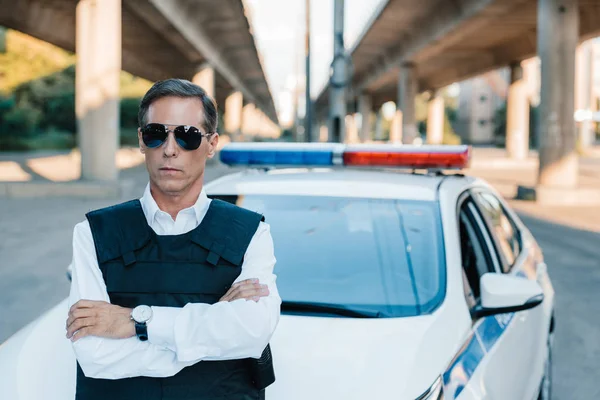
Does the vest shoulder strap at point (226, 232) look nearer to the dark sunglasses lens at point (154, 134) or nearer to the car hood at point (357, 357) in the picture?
the dark sunglasses lens at point (154, 134)

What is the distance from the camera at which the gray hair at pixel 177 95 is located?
2.06 m

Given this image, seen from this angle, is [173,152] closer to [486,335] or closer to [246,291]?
[246,291]

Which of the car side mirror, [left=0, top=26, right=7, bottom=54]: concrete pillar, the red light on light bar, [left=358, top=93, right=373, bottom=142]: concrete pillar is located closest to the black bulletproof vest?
the car side mirror

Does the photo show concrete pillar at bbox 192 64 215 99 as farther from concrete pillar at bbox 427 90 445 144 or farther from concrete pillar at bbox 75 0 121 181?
concrete pillar at bbox 427 90 445 144

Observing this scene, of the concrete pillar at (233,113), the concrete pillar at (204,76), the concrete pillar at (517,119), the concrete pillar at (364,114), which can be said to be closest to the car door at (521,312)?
the concrete pillar at (204,76)

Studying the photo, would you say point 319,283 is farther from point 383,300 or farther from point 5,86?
point 5,86

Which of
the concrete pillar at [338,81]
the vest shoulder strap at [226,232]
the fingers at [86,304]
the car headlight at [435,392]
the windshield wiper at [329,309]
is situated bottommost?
the car headlight at [435,392]

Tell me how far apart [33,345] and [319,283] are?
1.18 metres

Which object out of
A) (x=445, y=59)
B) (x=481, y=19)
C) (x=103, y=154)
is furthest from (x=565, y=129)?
(x=445, y=59)

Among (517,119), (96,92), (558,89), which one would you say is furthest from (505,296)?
(517,119)

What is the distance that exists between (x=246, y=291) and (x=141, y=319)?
0.27 meters

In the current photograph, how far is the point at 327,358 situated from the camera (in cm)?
255

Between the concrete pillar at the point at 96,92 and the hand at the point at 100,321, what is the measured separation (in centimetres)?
1698

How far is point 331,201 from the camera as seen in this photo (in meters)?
3.65
